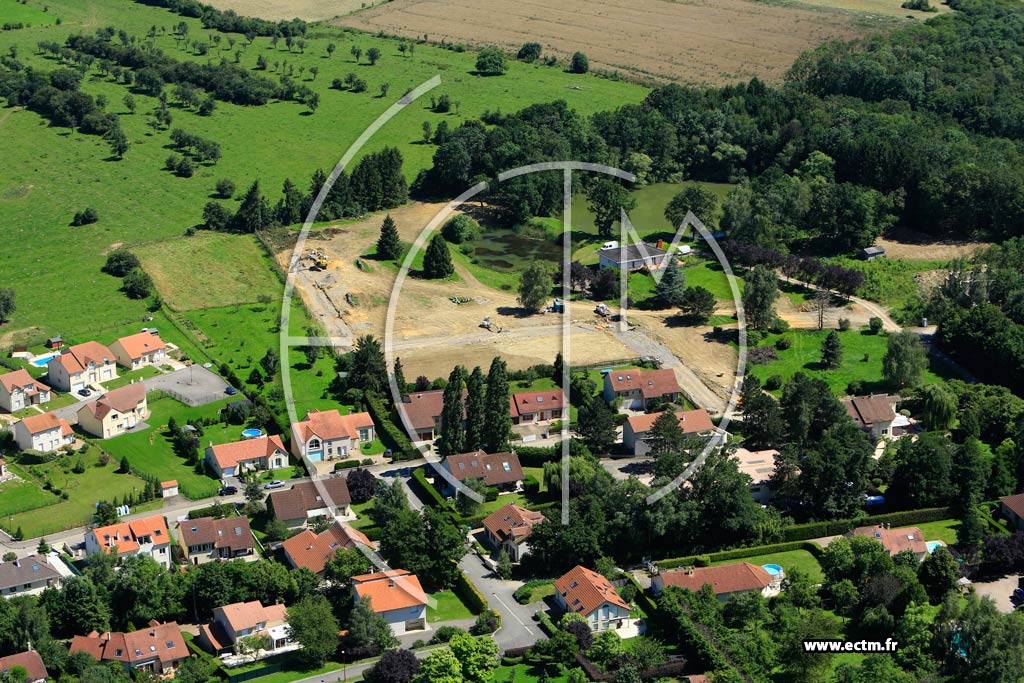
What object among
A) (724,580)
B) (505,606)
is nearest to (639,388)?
(724,580)

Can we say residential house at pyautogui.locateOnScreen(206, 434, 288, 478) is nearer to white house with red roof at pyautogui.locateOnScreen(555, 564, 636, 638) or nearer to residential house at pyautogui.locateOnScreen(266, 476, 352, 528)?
residential house at pyautogui.locateOnScreen(266, 476, 352, 528)

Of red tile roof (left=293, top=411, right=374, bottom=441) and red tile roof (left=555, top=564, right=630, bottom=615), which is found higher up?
red tile roof (left=293, top=411, right=374, bottom=441)

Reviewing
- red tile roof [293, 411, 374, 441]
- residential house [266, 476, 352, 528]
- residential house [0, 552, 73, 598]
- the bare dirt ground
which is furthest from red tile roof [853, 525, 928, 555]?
the bare dirt ground

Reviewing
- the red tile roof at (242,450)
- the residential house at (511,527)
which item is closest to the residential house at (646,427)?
the residential house at (511,527)

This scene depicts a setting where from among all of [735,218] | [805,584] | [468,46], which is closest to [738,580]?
[805,584]

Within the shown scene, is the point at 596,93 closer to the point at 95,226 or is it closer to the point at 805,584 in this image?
the point at 95,226

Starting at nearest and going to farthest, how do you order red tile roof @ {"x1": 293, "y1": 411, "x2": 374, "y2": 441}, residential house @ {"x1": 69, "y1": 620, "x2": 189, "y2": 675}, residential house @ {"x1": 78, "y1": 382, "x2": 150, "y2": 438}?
1. residential house @ {"x1": 69, "y1": 620, "x2": 189, "y2": 675}
2. red tile roof @ {"x1": 293, "y1": 411, "x2": 374, "y2": 441}
3. residential house @ {"x1": 78, "y1": 382, "x2": 150, "y2": 438}
